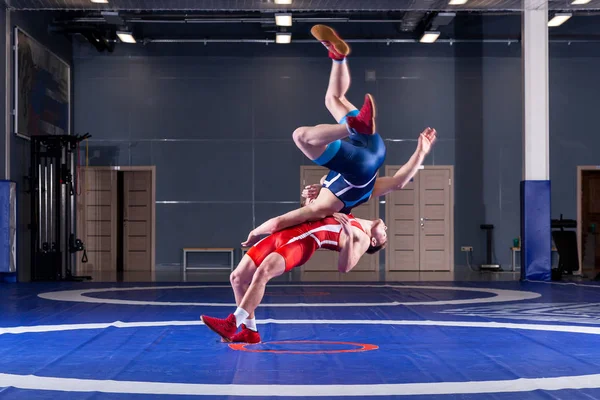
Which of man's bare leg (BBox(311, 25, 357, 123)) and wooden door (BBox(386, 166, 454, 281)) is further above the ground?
man's bare leg (BBox(311, 25, 357, 123))

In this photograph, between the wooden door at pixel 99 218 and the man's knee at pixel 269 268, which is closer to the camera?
the man's knee at pixel 269 268

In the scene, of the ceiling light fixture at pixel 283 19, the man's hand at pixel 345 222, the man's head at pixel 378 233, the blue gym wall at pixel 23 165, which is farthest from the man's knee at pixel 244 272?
the ceiling light fixture at pixel 283 19

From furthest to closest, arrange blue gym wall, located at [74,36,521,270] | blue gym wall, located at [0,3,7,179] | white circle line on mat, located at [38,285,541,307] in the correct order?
blue gym wall, located at [74,36,521,270] < blue gym wall, located at [0,3,7,179] < white circle line on mat, located at [38,285,541,307]

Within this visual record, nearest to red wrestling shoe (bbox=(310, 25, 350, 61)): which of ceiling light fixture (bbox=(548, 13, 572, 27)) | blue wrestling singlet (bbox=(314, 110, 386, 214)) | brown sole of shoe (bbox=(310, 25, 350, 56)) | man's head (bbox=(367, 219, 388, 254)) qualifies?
brown sole of shoe (bbox=(310, 25, 350, 56))

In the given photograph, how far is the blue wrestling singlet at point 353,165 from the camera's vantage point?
16.7 ft

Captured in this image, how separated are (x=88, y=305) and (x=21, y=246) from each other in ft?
16.8

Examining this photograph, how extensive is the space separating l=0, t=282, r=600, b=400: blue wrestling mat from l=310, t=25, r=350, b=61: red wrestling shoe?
1.86 metres

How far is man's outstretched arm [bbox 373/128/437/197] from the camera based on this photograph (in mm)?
5672

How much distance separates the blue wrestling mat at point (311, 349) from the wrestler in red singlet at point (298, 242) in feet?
1.91

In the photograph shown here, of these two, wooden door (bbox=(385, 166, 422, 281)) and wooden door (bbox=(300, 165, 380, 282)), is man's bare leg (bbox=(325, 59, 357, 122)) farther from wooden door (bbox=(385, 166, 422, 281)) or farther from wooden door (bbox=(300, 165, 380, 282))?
wooden door (bbox=(385, 166, 422, 281))

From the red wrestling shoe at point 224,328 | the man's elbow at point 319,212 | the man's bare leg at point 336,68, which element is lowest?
the red wrestling shoe at point 224,328

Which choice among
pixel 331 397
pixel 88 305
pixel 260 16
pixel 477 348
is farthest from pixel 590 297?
pixel 260 16

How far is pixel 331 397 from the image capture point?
351 centimetres

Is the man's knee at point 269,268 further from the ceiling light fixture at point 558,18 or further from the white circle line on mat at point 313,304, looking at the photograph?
the ceiling light fixture at point 558,18
